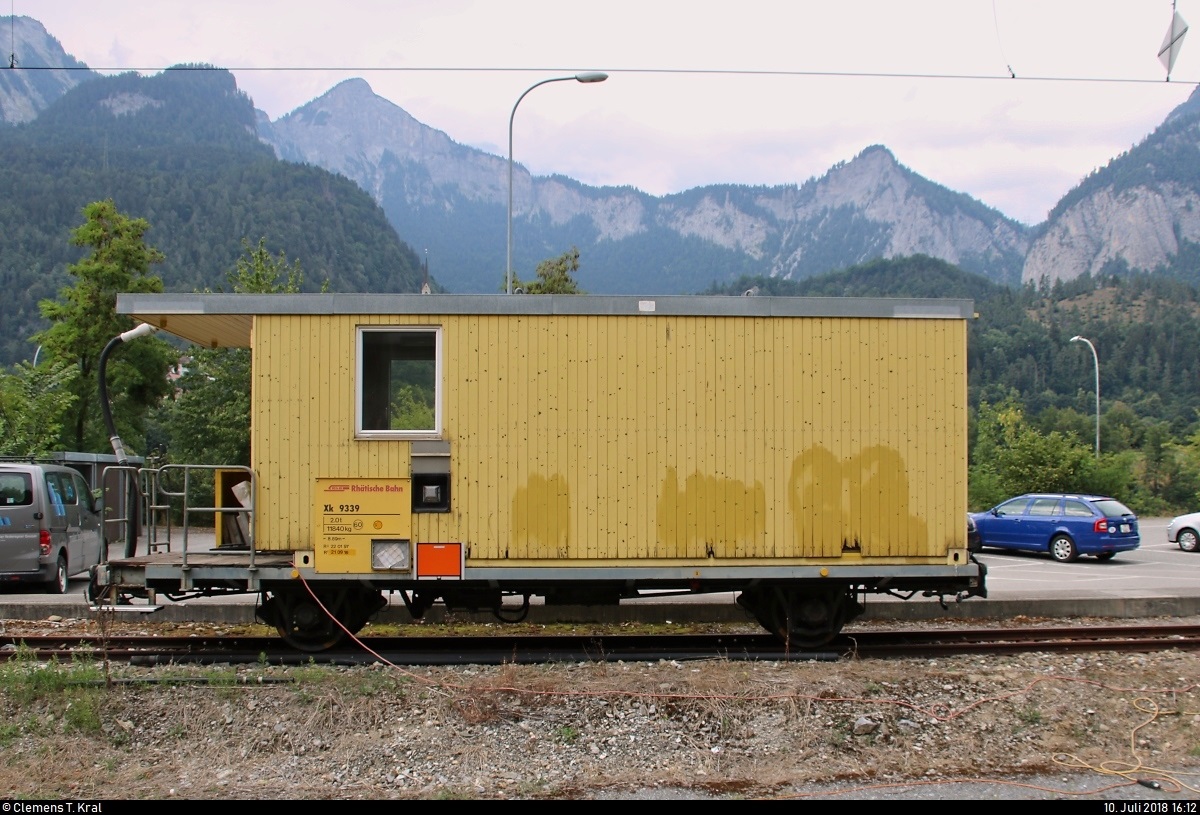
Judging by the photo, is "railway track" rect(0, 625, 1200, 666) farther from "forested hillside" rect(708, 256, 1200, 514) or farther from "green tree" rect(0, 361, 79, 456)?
"forested hillside" rect(708, 256, 1200, 514)

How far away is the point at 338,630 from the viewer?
8.07m

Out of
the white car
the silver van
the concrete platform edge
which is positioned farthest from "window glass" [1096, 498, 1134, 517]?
the silver van

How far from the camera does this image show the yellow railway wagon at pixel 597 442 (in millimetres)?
7590

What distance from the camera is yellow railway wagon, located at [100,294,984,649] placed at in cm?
759

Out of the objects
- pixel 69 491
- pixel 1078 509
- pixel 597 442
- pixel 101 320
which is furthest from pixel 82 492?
pixel 1078 509

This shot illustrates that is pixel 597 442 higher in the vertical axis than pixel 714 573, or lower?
higher

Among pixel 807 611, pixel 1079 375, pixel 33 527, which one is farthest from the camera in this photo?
pixel 1079 375

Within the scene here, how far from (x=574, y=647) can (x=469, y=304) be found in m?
3.44

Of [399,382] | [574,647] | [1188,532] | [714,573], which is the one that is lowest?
[1188,532]

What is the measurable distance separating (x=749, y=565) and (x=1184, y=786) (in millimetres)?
3386

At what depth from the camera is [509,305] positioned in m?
7.69

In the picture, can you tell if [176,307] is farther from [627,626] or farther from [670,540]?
[627,626]

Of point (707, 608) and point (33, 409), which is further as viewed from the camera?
point (33, 409)

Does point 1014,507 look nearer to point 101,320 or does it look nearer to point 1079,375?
point 101,320
